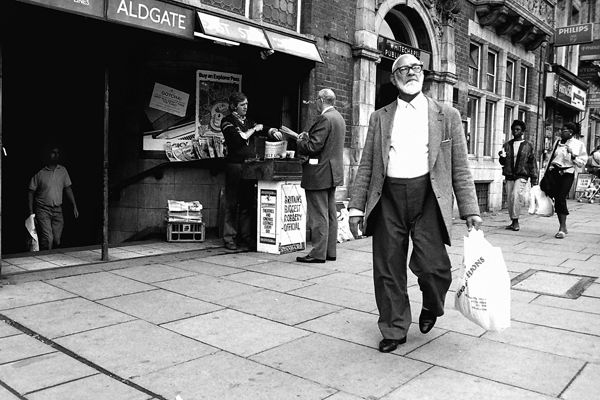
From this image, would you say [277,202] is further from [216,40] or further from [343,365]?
[343,365]

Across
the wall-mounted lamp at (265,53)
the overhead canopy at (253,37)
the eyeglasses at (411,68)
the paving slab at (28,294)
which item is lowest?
the paving slab at (28,294)

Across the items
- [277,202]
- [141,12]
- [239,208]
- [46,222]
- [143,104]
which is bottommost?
[46,222]

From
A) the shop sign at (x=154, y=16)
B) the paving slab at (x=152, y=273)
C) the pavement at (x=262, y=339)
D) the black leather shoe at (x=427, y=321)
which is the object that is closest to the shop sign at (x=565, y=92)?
the pavement at (x=262, y=339)

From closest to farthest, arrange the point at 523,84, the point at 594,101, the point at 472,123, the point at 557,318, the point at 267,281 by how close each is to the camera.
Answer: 1. the point at 557,318
2. the point at 267,281
3. the point at 472,123
4. the point at 523,84
5. the point at 594,101

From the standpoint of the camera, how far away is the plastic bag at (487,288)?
3.58m

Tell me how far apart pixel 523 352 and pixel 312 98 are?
5962 millimetres

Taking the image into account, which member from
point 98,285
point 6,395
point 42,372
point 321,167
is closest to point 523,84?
point 321,167

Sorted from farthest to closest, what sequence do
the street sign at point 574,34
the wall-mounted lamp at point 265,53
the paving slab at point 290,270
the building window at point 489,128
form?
the street sign at point 574,34 → the building window at point 489,128 → the wall-mounted lamp at point 265,53 → the paving slab at point 290,270

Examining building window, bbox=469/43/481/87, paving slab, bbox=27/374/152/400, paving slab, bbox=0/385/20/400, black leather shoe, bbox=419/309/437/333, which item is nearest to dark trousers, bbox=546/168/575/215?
building window, bbox=469/43/481/87

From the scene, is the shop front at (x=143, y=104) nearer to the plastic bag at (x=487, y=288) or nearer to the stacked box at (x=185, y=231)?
the stacked box at (x=185, y=231)

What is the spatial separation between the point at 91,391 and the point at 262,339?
4.23 feet

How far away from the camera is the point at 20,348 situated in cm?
376

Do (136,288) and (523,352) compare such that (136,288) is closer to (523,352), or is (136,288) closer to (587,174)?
(523,352)

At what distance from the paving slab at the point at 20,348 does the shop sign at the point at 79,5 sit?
3024mm
